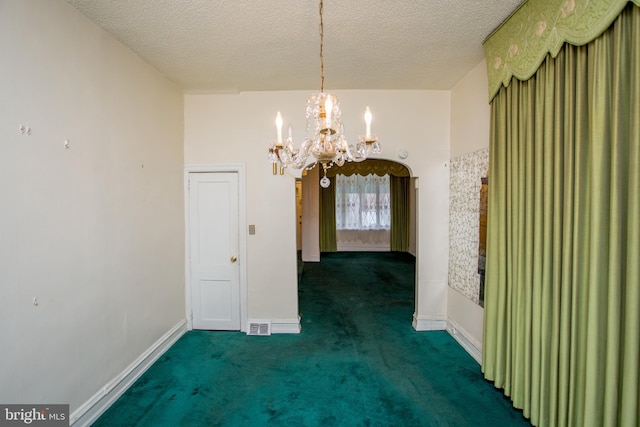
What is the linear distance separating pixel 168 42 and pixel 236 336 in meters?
3.12

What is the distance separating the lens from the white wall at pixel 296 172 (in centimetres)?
335

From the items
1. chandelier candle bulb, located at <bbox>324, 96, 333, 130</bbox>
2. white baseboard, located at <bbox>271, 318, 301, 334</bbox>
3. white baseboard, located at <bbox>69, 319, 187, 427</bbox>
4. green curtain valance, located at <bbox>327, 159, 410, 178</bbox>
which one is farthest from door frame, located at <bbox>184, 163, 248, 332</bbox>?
green curtain valance, located at <bbox>327, 159, 410, 178</bbox>

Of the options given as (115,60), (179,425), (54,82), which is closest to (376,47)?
(115,60)

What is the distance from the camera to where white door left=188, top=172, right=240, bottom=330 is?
342cm

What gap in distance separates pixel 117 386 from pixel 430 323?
326 centimetres

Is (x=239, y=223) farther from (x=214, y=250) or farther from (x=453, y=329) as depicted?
(x=453, y=329)

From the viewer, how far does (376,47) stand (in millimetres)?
2414

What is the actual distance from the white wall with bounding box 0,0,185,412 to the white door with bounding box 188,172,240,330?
1.82 ft

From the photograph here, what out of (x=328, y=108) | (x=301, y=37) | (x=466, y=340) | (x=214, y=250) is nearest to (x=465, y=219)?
(x=466, y=340)

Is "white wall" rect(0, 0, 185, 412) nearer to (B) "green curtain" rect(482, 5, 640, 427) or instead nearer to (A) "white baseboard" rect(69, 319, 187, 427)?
(A) "white baseboard" rect(69, 319, 187, 427)

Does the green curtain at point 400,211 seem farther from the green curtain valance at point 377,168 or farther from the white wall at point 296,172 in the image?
the white wall at point 296,172

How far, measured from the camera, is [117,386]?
7.44 feet

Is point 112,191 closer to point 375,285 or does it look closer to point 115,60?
point 115,60

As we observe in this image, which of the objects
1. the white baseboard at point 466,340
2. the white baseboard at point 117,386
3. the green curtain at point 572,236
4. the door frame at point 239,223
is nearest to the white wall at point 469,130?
the white baseboard at point 466,340
